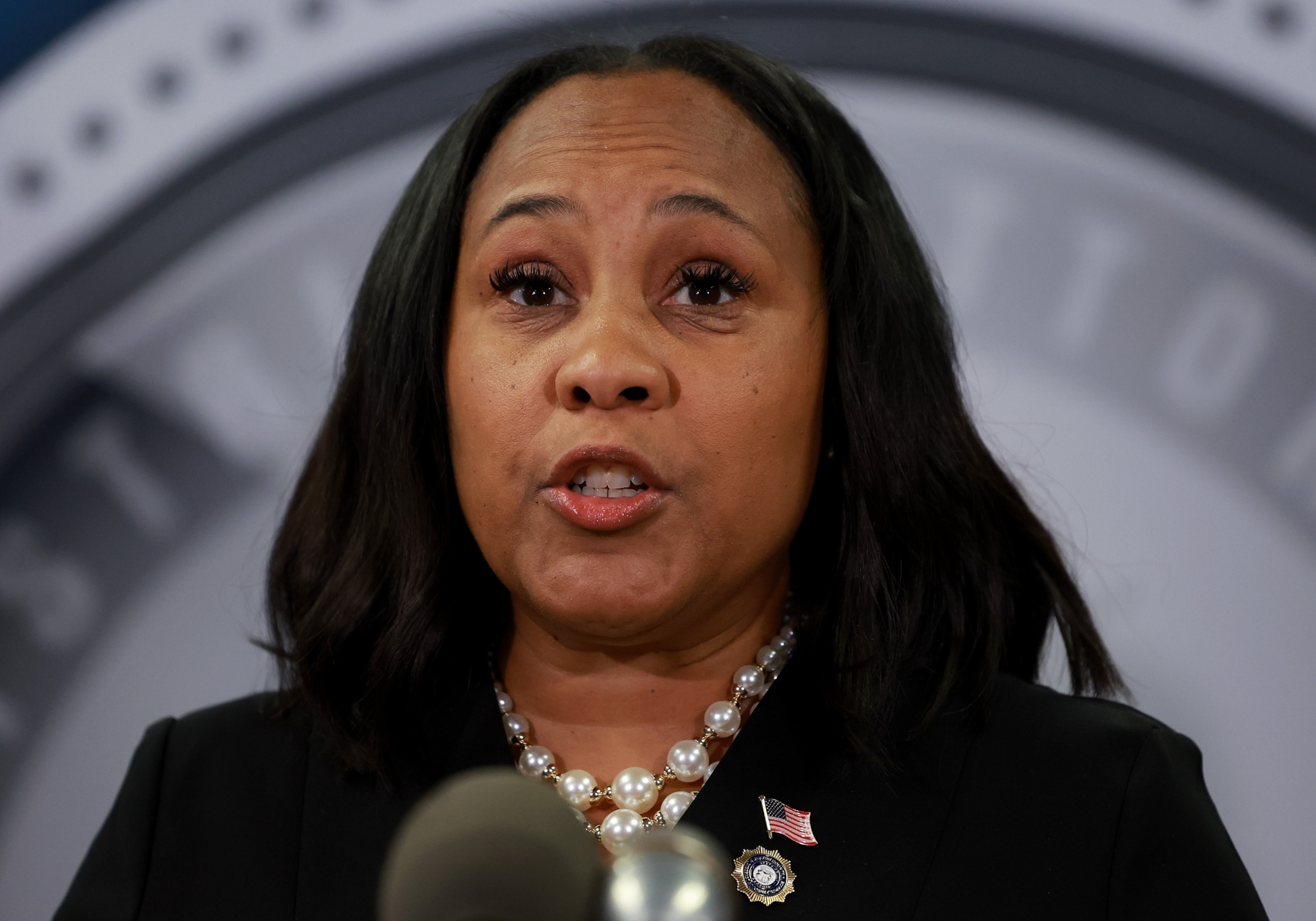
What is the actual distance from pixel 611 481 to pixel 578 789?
0.37 metres

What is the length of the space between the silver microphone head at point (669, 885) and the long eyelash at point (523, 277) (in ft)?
3.03

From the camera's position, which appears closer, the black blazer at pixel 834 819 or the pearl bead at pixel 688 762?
the black blazer at pixel 834 819

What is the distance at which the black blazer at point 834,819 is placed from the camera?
4.72ft

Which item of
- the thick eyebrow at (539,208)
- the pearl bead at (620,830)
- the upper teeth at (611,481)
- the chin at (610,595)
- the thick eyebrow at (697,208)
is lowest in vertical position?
the pearl bead at (620,830)

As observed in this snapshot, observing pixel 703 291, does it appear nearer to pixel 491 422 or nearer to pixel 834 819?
pixel 491 422

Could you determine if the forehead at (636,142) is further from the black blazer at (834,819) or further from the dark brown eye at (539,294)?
the black blazer at (834,819)

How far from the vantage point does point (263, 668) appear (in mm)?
2418

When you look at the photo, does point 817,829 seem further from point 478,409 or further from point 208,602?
point 208,602

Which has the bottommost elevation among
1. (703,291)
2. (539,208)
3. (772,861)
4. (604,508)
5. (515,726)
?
(772,861)

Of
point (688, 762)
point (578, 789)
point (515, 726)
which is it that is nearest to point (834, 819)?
point (688, 762)

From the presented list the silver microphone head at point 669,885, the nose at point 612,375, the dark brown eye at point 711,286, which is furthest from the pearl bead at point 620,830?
the silver microphone head at point 669,885

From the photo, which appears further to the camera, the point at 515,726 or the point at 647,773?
the point at 515,726

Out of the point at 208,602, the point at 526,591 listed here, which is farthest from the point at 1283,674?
the point at 208,602

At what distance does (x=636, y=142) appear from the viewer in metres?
1.58
